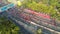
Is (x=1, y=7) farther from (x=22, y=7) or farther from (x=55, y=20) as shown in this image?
(x=55, y=20)

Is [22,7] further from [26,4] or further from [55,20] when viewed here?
[55,20]

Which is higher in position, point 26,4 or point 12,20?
point 26,4

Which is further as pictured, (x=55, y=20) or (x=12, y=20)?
(x=12, y=20)

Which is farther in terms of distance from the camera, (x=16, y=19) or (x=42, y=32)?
(x=16, y=19)

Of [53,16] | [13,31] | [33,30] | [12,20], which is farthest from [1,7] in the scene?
[53,16]

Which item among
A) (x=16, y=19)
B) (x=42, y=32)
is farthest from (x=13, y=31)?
(x=42, y=32)

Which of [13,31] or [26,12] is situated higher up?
[26,12]
